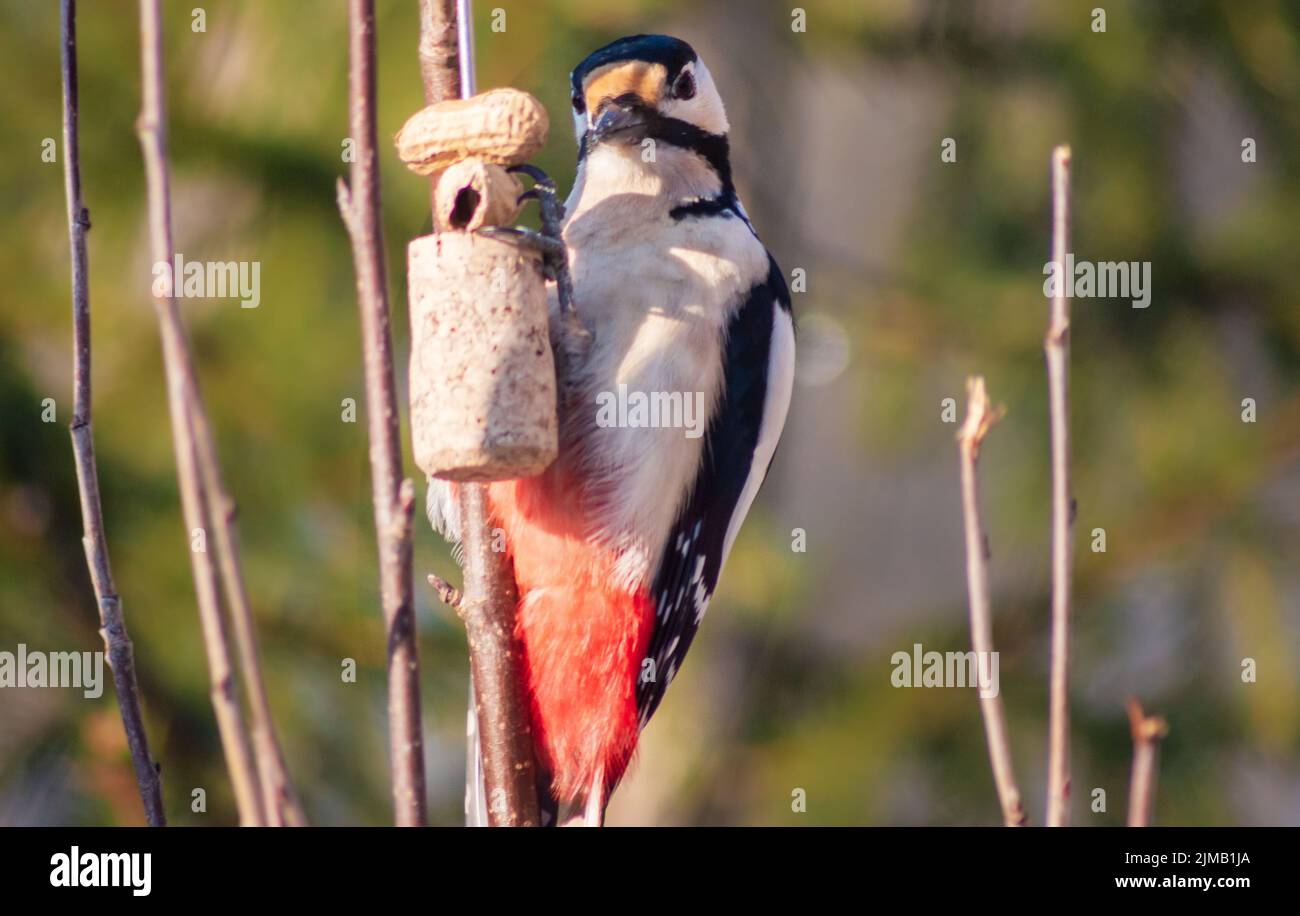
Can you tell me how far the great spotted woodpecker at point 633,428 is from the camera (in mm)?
2174

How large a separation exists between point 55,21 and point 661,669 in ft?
9.11

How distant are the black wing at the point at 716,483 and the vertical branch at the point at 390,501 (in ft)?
3.62

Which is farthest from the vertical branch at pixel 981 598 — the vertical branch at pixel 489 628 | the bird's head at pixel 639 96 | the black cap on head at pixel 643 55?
the black cap on head at pixel 643 55

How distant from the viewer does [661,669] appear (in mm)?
2383

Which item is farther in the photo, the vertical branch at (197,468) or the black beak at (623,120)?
the black beak at (623,120)

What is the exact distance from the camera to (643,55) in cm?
238

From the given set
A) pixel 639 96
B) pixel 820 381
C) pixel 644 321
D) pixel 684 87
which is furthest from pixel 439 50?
pixel 820 381

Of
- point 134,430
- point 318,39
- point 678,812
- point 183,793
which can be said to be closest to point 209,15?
point 318,39

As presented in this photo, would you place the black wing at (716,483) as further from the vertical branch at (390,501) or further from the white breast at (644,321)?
the vertical branch at (390,501)

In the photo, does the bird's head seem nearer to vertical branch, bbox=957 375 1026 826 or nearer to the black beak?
the black beak

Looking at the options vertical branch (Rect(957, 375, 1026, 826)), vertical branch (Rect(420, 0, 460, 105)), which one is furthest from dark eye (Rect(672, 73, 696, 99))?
vertical branch (Rect(957, 375, 1026, 826))

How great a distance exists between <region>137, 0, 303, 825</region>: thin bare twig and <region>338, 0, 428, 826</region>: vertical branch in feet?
0.31

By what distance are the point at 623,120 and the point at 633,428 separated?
45 cm

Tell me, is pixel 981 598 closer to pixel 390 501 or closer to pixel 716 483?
pixel 390 501
